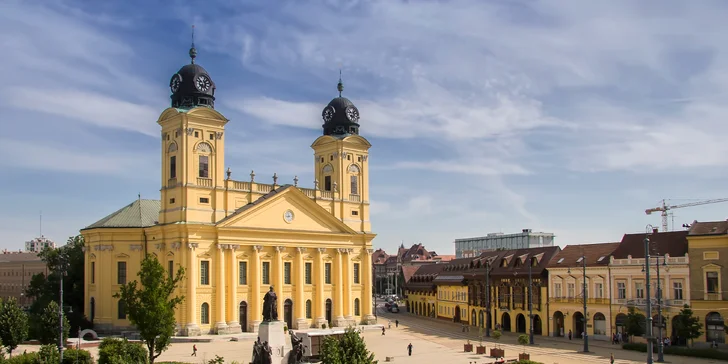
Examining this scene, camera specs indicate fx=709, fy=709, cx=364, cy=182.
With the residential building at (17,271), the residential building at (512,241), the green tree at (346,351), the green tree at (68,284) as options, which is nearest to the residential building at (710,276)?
the green tree at (346,351)

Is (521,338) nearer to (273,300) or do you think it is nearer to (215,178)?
(273,300)

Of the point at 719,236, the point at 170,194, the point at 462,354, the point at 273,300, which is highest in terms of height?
the point at 170,194

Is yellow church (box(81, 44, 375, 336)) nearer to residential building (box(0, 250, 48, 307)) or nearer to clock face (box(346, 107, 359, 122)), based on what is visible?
clock face (box(346, 107, 359, 122))

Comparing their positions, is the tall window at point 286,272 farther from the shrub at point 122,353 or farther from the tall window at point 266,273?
the shrub at point 122,353

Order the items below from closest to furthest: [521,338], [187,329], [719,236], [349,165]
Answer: [521,338]
[719,236]
[187,329]
[349,165]

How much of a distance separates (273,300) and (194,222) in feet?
82.4

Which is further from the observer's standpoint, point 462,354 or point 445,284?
point 445,284

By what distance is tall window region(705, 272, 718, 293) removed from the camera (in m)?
56.6

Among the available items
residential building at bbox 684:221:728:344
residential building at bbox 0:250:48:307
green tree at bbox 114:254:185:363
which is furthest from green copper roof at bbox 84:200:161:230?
residential building at bbox 0:250:48:307

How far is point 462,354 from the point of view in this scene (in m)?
53.7

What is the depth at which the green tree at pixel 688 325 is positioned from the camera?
5412cm

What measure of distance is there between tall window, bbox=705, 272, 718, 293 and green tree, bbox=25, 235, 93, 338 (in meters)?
54.5

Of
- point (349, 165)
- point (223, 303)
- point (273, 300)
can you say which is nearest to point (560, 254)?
point (349, 165)

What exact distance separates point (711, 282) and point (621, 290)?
771cm
